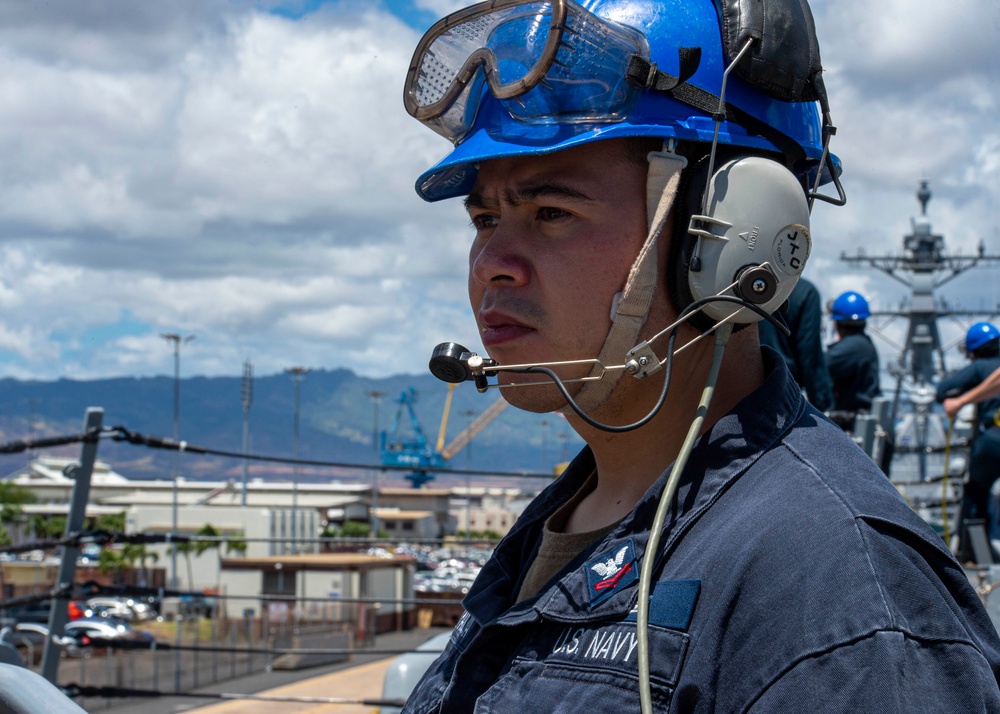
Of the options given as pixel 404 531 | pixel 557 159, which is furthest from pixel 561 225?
pixel 404 531

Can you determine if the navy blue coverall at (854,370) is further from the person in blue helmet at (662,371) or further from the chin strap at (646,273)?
the chin strap at (646,273)

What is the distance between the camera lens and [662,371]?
5.07 feet

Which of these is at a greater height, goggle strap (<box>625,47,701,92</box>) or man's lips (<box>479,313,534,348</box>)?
goggle strap (<box>625,47,701,92</box>)

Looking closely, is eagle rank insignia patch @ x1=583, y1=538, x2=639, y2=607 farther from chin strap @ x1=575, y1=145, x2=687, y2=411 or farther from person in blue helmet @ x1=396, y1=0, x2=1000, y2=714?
chin strap @ x1=575, y1=145, x2=687, y2=411

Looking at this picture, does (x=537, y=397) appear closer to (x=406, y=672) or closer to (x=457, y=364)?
(x=457, y=364)

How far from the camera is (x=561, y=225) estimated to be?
1.54 metres

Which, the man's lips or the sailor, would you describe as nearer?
the man's lips

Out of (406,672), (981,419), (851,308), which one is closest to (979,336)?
(981,419)

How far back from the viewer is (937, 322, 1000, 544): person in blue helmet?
7094 millimetres

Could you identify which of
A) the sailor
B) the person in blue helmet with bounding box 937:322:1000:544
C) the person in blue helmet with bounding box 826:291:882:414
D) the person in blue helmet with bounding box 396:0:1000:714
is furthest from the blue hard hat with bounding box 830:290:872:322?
the person in blue helmet with bounding box 396:0:1000:714

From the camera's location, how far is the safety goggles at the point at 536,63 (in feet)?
5.10

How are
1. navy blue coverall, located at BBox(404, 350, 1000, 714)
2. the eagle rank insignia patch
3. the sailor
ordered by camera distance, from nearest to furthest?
navy blue coverall, located at BBox(404, 350, 1000, 714) → the eagle rank insignia patch → the sailor

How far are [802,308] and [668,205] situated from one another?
3.79 metres

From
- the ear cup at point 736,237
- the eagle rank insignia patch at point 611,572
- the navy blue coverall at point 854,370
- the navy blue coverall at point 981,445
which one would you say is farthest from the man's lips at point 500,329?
the navy blue coverall at point 981,445
